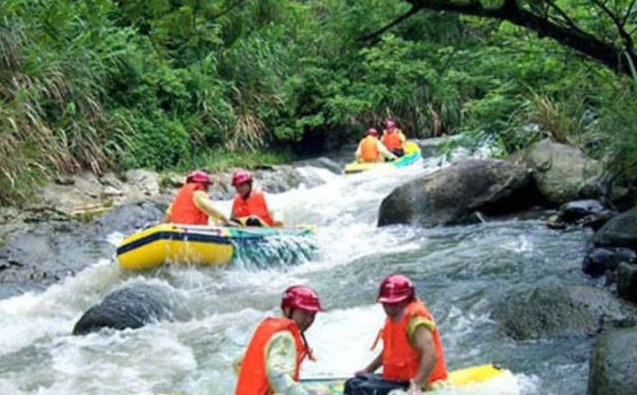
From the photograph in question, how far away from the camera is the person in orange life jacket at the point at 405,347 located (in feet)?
16.1

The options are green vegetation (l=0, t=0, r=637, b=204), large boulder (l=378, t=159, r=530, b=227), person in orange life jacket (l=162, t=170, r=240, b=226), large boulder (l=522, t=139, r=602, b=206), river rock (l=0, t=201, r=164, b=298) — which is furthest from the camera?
large boulder (l=378, t=159, r=530, b=227)

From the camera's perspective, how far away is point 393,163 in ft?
55.2

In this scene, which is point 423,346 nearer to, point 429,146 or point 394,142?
point 394,142

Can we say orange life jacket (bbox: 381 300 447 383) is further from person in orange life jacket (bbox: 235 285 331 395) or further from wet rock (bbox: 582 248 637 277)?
wet rock (bbox: 582 248 637 277)

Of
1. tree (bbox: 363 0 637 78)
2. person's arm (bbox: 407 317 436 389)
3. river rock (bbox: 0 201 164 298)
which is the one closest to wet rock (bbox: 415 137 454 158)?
river rock (bbox: 0 201 164 298)

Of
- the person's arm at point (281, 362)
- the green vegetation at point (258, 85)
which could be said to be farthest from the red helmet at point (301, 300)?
the green vegetation at point (258, 85)

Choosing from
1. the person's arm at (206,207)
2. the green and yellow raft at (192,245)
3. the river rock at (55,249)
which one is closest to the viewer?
the green and yellow raft at (192,245)

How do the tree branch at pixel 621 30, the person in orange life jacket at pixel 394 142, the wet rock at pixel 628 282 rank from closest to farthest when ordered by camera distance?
the tree branch at pixel 621 30, the wet rock at pixel 628 282, the person in orange life jacket at pixel 394 142

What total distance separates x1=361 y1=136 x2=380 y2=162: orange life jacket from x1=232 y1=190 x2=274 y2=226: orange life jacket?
21.5 ft

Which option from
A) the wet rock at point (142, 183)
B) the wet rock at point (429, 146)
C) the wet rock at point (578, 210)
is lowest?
the wet rock at point (429, 146)

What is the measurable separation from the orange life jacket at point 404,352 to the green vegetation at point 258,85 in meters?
2.02

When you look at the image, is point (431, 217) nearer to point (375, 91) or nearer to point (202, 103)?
point (202, 103)

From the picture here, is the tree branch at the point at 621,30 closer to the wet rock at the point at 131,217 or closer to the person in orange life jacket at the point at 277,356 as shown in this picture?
the person in orange life jacket at the point at 277,356

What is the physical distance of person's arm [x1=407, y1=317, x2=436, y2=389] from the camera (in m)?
4.89
